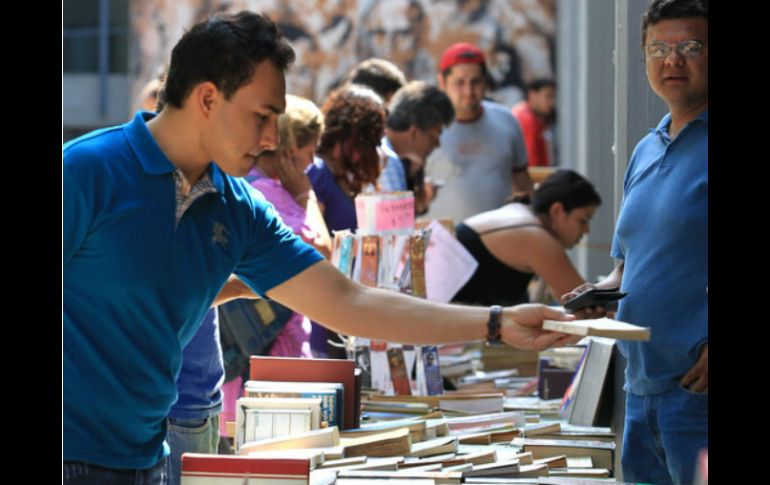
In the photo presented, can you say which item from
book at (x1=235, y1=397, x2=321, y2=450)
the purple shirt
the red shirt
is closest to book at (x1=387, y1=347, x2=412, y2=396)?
the purple shirt

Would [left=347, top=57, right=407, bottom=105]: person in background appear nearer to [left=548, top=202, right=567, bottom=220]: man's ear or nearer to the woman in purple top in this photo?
[left=548, top=202, right=567, bottom=220]: man's ear

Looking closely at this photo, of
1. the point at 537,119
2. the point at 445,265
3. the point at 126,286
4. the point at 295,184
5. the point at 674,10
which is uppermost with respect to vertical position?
the point at 674,10

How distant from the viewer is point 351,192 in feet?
17.2

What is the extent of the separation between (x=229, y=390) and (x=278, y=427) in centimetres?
112

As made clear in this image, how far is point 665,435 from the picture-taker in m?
2.69

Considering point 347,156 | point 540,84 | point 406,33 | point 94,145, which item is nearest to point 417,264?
point 347,156

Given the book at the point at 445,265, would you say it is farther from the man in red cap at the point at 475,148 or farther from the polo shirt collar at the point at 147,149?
the man in red cap at the point at 475,148

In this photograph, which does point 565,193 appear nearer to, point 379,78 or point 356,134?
point 356,134

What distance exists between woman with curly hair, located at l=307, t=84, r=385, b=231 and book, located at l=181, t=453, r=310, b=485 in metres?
2.76

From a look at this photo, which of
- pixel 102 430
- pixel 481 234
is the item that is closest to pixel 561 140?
pixel 481 234

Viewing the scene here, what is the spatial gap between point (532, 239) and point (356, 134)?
98 centimetres

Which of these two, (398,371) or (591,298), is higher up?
(591,298)

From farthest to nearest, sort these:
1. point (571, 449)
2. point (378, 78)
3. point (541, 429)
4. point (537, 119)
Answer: point (537, 119), point (378, 78), point (541, 429), point (571, 449)
